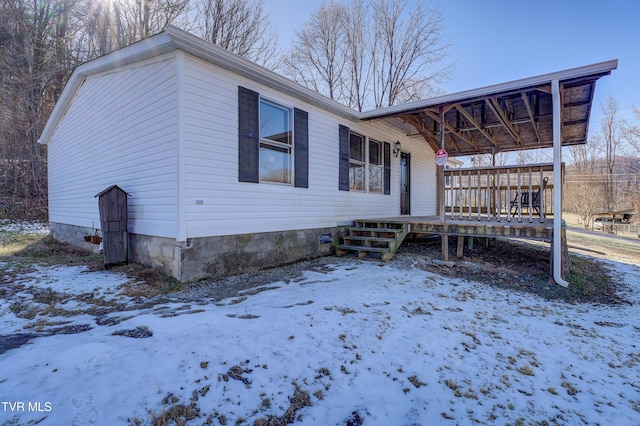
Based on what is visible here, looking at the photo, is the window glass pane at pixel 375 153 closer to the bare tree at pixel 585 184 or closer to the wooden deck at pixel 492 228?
the wooden deck at pixel 492 228

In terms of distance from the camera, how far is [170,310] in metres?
3.20

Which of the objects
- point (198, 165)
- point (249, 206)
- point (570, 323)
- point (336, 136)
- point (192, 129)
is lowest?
point (570, 323)

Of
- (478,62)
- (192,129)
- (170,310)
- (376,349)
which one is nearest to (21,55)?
Result: (192,129)

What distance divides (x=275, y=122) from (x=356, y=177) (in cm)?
276

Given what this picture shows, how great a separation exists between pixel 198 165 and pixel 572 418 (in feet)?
15.0

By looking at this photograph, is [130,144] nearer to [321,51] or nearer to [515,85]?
[515,85]

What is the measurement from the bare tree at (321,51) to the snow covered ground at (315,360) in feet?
47.5

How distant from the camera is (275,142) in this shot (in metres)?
5.39

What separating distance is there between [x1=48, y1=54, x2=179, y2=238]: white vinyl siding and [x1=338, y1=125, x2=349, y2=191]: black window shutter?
144 inches

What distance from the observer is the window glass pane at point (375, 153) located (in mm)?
7988

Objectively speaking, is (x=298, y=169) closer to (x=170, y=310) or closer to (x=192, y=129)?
(x=192, y=129)

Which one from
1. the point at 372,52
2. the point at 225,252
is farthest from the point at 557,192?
the point at 372,52

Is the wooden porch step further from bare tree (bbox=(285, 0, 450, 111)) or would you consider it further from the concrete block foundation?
bare tree (bbox=(285, 0, 450, 111))

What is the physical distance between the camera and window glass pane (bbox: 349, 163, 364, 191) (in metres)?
7.32
